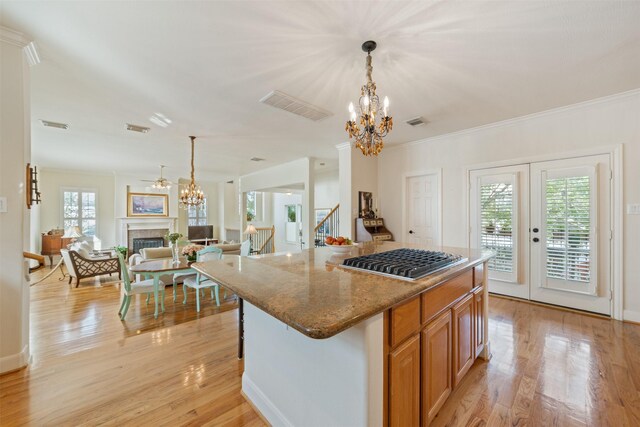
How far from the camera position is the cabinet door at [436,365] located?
146 centimetres

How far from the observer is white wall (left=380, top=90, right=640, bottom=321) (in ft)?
9.95

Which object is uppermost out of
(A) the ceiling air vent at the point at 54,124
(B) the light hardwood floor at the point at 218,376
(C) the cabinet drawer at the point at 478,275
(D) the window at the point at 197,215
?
(A) the ceiling air vent at the point at 54,124

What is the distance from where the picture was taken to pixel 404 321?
1293mm

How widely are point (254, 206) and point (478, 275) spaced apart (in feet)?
32.8

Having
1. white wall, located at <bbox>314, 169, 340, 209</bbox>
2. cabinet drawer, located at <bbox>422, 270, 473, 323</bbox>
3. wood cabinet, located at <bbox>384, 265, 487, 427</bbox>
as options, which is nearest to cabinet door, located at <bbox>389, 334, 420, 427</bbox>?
wood cabinet, located at <bbox>384, 265, 487, 427</bbox>

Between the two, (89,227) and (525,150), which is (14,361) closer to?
(525,150)

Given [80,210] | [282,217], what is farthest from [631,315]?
[80,210]

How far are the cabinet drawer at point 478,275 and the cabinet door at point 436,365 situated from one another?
57 centimetres

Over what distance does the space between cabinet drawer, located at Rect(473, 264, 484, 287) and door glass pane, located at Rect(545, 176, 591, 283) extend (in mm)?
2057

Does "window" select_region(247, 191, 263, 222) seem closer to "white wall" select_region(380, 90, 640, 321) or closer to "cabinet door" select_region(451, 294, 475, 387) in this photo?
"white wall" select_region(380, 90, 640, 321)

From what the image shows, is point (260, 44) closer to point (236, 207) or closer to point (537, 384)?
point (537, 384)

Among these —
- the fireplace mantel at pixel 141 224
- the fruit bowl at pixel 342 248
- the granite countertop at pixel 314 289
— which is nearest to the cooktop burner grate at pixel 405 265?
the granite countertop at pixel 314 289

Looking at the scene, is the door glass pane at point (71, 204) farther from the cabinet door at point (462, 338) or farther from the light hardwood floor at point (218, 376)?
the cabinet door at point (462, 338)

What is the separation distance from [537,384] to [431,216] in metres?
3.03
